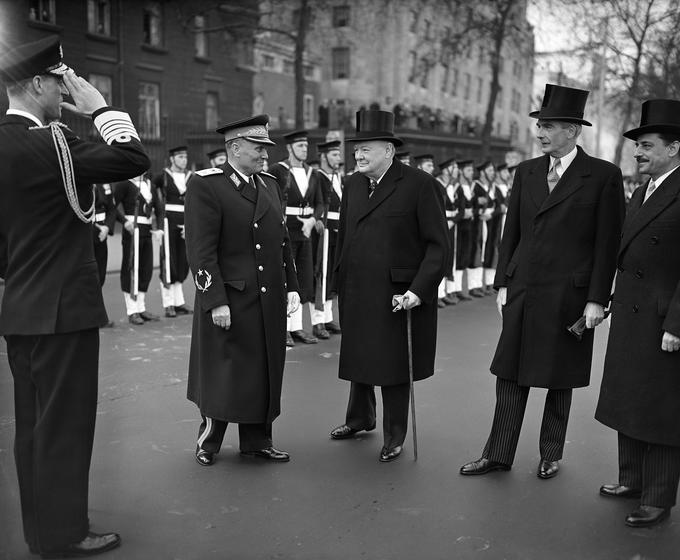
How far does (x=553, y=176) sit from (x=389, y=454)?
6.91 ft

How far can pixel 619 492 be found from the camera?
4.64 metres

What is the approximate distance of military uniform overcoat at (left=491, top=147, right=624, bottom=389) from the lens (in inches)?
187

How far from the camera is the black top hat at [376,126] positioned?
206 inches

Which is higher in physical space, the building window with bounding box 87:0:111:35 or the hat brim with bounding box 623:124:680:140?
the building window with bounding box 87:0:111:35

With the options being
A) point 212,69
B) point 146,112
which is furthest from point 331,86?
point 146,112

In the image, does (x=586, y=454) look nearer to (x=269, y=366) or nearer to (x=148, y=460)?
(x=269, y=366)

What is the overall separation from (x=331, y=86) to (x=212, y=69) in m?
17.4

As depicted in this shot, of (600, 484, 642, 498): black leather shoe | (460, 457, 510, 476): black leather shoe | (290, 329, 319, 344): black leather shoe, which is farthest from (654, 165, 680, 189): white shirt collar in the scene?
(290, 329, 319, 344): black leather shoe

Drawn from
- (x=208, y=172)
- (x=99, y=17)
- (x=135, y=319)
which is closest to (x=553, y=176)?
(x=208, y=172)

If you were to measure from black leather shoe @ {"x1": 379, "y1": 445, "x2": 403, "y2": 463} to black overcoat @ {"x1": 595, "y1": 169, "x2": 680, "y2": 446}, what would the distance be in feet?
4.74

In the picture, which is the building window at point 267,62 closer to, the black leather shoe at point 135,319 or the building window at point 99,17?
the building window at point 99,17

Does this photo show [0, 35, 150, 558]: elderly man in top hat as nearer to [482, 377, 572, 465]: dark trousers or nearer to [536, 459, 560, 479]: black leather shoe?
[482, 377, 572, 465]: dark trousers

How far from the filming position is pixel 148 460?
5121mm

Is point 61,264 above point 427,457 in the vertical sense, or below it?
above
